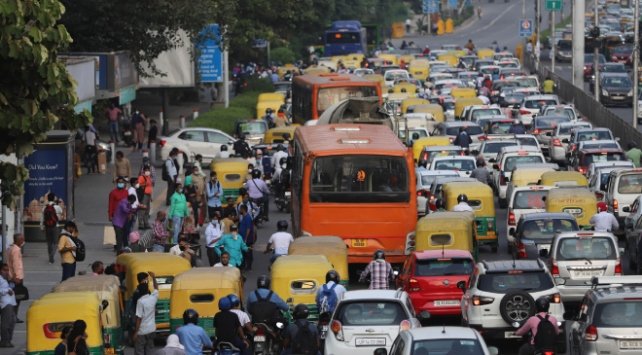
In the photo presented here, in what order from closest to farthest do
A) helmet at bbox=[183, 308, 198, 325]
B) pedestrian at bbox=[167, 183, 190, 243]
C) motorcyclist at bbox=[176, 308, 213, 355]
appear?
motorcyclist at bbox=[176, 308, 213, 355] → helmet at bbox=[183, 308, 198, 325] → pedestrian at bbox=[167, 183, 190, 243]

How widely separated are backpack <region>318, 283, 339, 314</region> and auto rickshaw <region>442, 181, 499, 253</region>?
41.6 feet

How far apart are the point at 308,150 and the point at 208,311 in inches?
350

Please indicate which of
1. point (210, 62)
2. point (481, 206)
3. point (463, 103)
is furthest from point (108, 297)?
point (210, 62)

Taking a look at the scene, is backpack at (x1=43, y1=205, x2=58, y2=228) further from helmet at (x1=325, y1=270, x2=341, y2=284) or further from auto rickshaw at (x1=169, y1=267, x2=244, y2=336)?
helmet at (x1=325, y1=270, x2=341, y2=284)

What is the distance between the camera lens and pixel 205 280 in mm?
25797

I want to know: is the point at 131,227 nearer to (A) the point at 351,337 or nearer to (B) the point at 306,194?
(B) the point at 306,194

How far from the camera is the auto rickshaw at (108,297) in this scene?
974 inches

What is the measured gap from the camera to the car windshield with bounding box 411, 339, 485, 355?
18938 mm

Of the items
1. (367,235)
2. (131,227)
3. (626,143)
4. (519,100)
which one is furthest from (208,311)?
(519,100)

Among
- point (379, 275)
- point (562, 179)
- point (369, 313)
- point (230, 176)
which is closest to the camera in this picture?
point (369, 313)

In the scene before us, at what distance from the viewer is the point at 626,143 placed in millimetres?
58469

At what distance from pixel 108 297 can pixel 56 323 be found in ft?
5.84

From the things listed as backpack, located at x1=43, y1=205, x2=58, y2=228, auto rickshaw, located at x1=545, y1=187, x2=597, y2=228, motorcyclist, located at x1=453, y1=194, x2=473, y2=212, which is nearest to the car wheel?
motorcyclist, located at x1=453, y1=194, x2=473, y2=212

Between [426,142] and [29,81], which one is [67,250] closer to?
[29,81]
